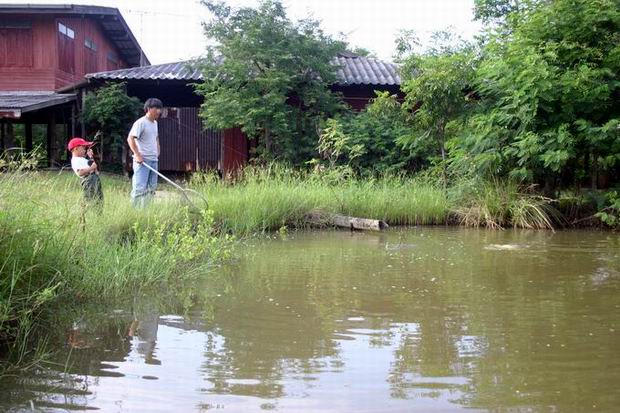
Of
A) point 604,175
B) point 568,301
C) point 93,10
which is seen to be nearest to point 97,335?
point 568,301

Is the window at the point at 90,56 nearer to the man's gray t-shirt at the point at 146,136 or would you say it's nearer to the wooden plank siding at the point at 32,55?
the wooden plank siding at the point at 32,55

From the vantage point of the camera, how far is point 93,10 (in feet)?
62.4

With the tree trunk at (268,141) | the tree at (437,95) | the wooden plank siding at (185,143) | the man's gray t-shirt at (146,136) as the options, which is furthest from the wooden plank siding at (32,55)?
the man's gray t-shirt at (146,136)

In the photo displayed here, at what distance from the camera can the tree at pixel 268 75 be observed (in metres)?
14.7

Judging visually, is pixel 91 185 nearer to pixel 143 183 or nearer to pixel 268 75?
pixel 143 183

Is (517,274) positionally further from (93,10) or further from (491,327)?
(93,10)

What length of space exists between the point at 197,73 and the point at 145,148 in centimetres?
906

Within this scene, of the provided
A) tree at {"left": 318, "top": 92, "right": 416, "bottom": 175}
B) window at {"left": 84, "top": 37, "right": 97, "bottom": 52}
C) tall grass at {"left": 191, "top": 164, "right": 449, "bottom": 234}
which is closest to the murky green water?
tall grass at {"left": 191, "top": 164, "right": 449, "bottom": 234}

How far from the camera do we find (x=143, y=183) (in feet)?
26.4

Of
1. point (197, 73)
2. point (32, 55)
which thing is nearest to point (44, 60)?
point (32, 55)

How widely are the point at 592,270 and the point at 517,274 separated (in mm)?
775

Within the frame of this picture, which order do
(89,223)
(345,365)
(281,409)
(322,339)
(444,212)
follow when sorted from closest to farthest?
(281,409) < (345,365) < (322,339) < (89,223) < (444,212)

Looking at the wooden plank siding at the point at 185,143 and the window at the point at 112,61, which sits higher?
the window at the point at 112,61

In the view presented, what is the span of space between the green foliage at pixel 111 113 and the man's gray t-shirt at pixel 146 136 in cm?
872
